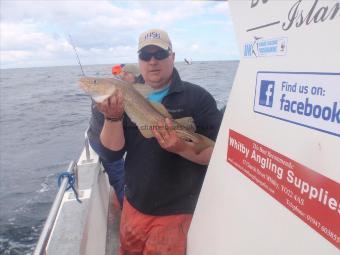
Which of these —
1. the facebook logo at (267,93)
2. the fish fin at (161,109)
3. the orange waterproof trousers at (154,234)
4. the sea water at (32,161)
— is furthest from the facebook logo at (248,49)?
the sea water at (32,161)

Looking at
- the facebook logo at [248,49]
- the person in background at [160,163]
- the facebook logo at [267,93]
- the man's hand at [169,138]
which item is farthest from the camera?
the person in background at [160,163]

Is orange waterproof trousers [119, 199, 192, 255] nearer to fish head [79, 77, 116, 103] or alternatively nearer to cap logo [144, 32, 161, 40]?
fish head [79, 77, 116, 103]

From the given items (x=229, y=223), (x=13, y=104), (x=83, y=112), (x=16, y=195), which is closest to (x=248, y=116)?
(x=229, y=223)

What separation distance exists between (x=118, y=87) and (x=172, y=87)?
18.8 inches

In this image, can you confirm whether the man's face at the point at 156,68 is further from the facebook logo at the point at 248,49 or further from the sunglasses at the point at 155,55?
the facebook logo at the point at 248,49

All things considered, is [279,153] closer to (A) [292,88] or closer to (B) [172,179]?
(A) [292,88]

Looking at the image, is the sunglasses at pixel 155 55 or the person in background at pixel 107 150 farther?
the person in background at pixel 107 150

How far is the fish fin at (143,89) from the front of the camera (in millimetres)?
3021

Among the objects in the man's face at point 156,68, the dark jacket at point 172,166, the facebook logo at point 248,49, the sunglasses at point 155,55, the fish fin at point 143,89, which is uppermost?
the facebook logo at point 248,49

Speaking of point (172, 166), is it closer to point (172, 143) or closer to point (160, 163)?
point (160, 163)

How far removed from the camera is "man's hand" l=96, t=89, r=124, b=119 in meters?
2.87

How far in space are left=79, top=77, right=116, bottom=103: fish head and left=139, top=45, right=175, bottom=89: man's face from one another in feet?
1.15

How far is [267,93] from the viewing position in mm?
1714

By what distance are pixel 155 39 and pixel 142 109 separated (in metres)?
0.65
